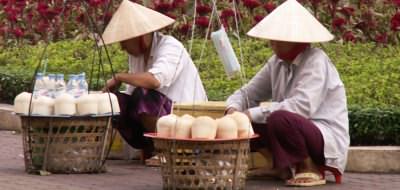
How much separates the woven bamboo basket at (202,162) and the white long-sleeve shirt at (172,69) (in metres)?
1.23

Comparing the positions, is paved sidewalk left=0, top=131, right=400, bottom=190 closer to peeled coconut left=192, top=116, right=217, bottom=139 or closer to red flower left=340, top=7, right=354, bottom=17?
peeled coconut left=192, top=116, right=217, bottom=139

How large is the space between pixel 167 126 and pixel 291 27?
111 cm

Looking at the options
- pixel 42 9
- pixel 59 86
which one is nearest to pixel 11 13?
pixel 42 9

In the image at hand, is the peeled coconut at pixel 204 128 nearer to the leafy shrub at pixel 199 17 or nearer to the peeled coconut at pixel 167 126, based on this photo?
the peeled coconut at pixel 167 126

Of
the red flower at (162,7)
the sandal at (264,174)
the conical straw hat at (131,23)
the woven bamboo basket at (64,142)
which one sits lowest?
the sandal at (264,174)

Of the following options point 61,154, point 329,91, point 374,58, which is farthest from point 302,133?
point 374,58

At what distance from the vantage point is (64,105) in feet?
30.0

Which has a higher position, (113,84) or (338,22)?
(338,22)

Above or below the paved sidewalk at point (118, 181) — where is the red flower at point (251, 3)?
above

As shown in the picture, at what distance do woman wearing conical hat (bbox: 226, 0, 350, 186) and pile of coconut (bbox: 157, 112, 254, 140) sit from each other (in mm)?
318

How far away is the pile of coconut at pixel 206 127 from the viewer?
27.1 feet

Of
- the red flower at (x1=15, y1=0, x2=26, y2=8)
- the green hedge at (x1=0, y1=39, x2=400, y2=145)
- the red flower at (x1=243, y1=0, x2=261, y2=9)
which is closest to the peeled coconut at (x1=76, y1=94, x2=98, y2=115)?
the green hedge at (x1=0, y1=39, x2=400, y2=145)

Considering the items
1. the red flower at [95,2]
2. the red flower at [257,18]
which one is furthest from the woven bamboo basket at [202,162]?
the red flower at [95,2]

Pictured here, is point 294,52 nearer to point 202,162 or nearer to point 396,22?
point 202,162
